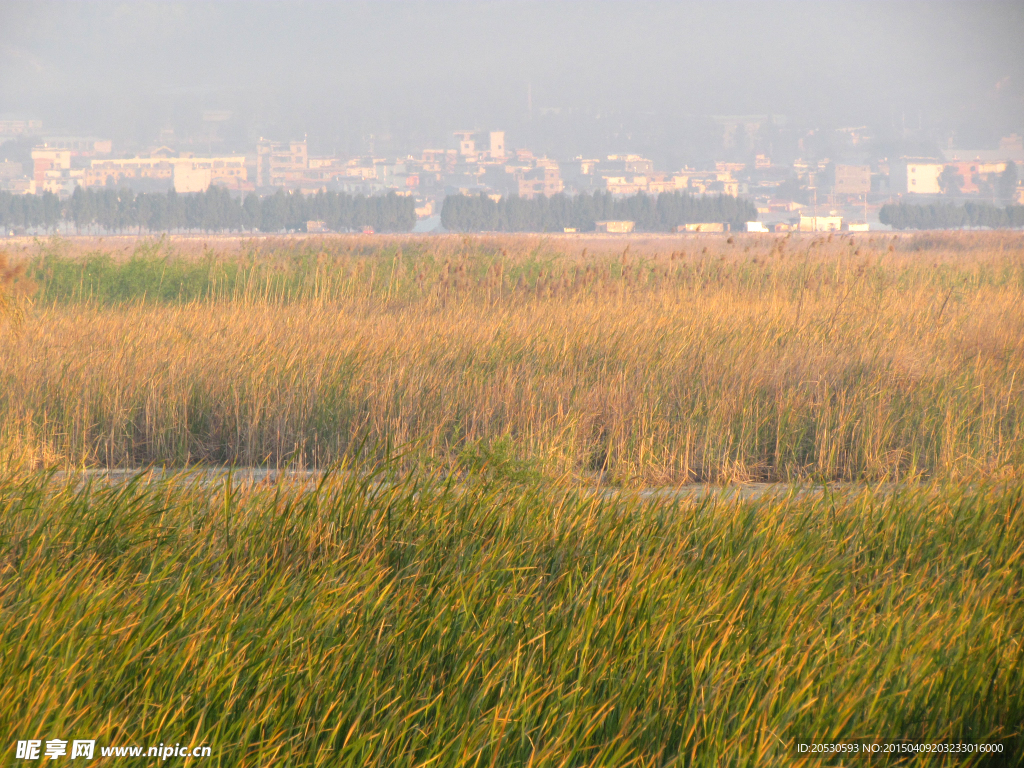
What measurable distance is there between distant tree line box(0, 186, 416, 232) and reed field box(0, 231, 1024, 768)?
145254 mm

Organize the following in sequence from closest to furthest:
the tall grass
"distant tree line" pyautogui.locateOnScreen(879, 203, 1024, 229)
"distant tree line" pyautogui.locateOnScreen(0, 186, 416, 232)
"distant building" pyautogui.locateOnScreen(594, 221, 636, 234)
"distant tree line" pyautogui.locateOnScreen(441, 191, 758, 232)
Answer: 1. the tall grass
2. "distant tree line" pyautogui.locateOnScreen(0, 186, 416, 232)
3. "distant tree line" pyautogui.locateOnScreen(879, 203, 1024, 229)
4. "distant tree line" pyautogui.locateOnScreen(441, 191, 758, 232)
5. "distant building" pyautogui.locateOnScreen(594, 221, 636, 234)

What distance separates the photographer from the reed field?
8.21 ft

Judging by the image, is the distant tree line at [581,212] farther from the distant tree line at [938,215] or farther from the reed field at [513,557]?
the reed field at [513,557]

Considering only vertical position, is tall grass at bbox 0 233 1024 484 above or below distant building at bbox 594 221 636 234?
below

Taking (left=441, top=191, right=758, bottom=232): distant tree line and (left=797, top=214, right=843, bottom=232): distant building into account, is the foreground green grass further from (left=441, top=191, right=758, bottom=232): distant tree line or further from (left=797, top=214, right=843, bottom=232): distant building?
(left=797, top=214, right=843, bottom=232): distant building

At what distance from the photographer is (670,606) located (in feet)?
10.2

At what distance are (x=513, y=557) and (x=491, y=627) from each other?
1.98ft

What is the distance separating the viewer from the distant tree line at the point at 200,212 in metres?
140

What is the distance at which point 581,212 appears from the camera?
154 metres

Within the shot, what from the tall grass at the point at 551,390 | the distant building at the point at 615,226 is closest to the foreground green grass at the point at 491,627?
the tall grass at the point at 551,390

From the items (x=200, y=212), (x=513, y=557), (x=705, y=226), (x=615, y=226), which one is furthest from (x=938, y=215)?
(x=513, y=557)

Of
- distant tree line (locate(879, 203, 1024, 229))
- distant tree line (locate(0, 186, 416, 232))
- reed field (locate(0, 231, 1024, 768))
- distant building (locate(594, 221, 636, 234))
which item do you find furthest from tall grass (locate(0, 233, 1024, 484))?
distant tree line (locate(879, 203, 1024, 229))

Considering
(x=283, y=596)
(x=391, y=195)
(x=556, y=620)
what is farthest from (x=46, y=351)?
(x=391, y=195)

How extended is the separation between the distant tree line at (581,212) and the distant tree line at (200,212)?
11247mm
